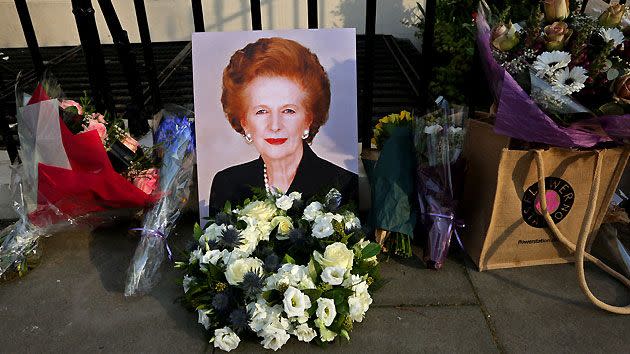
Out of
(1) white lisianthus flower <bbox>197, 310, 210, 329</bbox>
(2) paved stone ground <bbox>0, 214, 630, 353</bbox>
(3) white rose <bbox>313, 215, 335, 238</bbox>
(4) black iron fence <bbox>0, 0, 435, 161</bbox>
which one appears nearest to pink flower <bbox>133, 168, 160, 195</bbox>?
(2) paved stone ground <bbox>0, 214, 630, 353</bbox>

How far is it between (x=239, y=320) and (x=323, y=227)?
0.49 meters

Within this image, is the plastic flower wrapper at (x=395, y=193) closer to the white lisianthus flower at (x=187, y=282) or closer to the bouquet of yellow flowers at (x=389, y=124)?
the bouquet of yellow flowers at (x=389, y=124)

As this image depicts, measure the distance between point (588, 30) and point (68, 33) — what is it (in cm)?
497

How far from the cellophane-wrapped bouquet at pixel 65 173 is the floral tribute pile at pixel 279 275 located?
1.49 ft

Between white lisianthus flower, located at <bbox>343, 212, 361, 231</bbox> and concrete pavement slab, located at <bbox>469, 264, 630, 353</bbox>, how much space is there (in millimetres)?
566

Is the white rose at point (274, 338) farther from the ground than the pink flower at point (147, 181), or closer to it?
closer to it

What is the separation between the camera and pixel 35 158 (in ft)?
6.54

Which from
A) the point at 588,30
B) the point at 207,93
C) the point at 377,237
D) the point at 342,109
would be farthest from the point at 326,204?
the point at 588,30

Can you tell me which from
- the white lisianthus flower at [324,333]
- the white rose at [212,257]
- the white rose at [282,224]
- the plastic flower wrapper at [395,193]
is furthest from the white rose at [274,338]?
the plastic flower wrapper at [395,193]

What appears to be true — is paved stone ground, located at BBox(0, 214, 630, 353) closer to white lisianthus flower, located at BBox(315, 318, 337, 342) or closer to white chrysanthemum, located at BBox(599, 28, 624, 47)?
white lisianthus flower, located at BBox(315, 318, 337, 342)

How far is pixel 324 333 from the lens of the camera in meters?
1.66

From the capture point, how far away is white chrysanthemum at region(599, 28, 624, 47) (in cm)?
177

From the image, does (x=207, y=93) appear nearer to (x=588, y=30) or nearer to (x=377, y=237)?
(x=377, y=237)

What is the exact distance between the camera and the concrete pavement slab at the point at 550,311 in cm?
171
